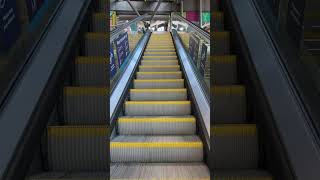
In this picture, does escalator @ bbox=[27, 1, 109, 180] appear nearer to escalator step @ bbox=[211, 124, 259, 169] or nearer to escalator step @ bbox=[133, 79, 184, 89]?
escalator step @ bbox=[211, 124, 259, 169]

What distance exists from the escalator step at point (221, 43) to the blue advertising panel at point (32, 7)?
147 centimetres

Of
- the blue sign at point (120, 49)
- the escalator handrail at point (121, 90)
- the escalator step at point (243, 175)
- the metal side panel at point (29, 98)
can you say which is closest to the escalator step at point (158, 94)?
the escalator handrail at point (121, 90)

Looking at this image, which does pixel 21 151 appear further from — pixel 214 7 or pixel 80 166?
pixel 214 7

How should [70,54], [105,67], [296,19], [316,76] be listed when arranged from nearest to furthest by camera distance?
[316,76] < [296,19] < [70,54] < [105,67]

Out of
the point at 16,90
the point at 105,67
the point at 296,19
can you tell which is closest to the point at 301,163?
the point at 296,19

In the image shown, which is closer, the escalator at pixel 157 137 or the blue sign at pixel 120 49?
the escalator at pixel 157 137

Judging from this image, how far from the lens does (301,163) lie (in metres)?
1.60

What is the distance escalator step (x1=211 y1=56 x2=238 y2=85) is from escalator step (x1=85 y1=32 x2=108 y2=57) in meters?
0.97

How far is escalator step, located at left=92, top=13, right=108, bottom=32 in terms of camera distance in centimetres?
346

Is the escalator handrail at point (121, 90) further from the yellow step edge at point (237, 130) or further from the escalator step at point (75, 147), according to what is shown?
the yellow step edge at point (237, 130)

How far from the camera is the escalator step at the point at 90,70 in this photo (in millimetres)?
2841

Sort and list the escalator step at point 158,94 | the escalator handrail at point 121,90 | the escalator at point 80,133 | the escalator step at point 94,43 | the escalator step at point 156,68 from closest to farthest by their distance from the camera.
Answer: the escalator at point 80,133 → the escalator step at point 94,43 → the escalator handrail at point 121,90 → the escalator step at point 158,94 → the escalator step at point 156,68

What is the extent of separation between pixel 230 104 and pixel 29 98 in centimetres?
135

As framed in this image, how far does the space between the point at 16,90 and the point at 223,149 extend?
1.28m
